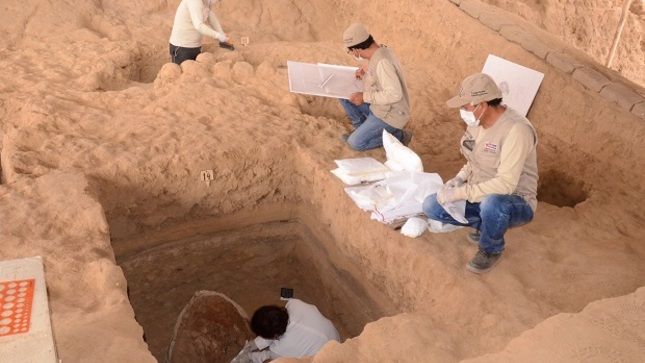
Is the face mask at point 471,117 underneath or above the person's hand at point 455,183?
above

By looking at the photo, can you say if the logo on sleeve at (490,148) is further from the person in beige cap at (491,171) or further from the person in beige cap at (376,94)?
the person in beige cap at (376,94)

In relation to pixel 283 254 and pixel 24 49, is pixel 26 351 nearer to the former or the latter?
pixel 283 254

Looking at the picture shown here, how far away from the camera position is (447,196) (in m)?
3.44

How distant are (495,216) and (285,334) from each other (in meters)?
1.72

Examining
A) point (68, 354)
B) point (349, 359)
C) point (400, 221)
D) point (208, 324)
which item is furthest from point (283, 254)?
point (68, 354)

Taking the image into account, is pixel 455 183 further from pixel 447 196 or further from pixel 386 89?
pixel 386 89

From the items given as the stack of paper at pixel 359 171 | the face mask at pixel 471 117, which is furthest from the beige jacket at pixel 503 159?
the stack of paper at pixel 359 171

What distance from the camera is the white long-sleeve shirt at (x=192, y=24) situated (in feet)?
18.5

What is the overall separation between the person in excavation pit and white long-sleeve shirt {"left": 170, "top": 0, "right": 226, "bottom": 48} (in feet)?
11.0

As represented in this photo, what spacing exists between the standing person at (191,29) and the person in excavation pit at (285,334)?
335 centimetres

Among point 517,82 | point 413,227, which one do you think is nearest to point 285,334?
point 413,227

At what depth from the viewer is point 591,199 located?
4.54m

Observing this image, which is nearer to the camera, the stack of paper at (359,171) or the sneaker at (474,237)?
the sneaker at (474,237)

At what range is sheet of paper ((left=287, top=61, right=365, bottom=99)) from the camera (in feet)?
16.1
